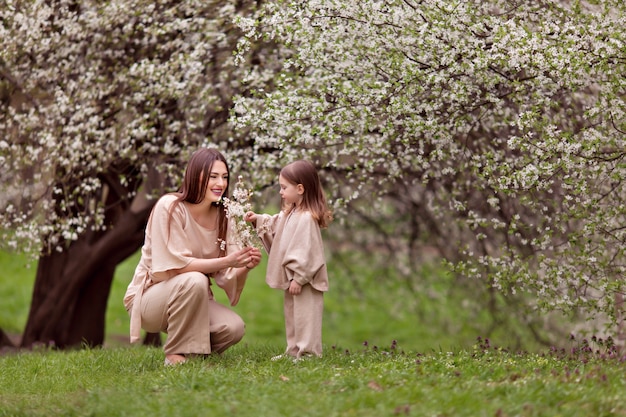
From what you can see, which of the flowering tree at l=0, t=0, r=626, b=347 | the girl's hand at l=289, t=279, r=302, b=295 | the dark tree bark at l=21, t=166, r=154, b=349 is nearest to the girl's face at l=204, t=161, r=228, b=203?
the flowering tree at l=0, t=0, r=626, b=347

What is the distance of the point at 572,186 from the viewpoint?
6.48 m

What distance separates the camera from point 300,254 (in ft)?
19.7

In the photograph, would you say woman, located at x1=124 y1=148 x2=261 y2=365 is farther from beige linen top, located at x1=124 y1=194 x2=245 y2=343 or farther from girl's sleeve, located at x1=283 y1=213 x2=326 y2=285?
girl's sleeve, located at x1=283 y1=213 x2=326 y2=285

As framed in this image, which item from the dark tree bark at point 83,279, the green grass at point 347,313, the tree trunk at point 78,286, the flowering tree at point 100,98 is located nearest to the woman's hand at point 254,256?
the flowering tree at point 100,98

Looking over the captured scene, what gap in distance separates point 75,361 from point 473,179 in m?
4.20

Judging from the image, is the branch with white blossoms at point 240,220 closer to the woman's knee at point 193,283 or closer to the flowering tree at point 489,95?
the woman's knee at point 193,283

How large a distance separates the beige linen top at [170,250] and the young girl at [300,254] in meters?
0.33

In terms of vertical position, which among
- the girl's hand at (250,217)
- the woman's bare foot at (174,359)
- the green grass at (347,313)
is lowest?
the green grass at (347,313)

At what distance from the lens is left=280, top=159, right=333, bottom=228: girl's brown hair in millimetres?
6184

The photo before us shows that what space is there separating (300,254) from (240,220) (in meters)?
0.49

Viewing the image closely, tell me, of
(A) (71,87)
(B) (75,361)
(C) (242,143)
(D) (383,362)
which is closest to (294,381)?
(D) (383,362)

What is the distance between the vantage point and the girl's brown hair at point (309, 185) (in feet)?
20.3

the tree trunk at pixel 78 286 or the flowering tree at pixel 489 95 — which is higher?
the flowering tree at pixel 489 95

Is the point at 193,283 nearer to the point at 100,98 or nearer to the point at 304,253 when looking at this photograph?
the point at 304,253
